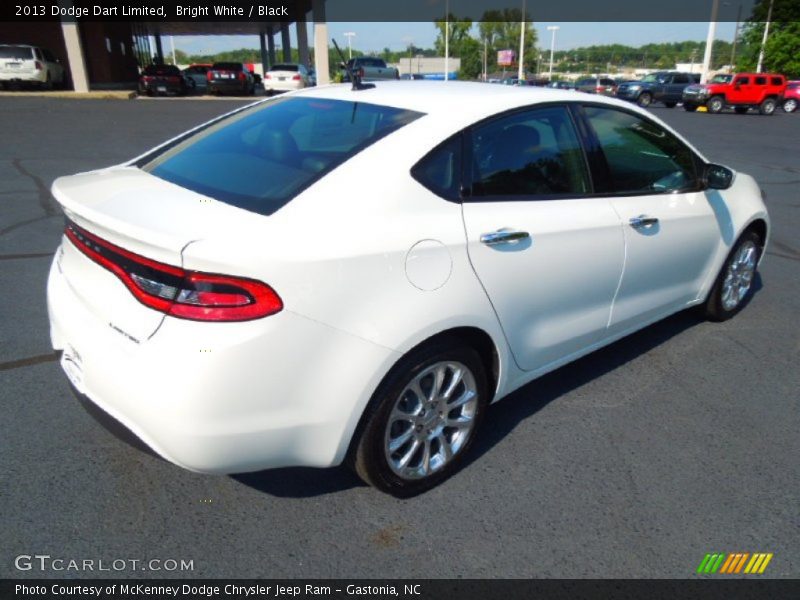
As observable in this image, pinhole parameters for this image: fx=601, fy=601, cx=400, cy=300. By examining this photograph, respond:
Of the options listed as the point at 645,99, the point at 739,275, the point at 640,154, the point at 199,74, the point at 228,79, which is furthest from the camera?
the point at 199,74

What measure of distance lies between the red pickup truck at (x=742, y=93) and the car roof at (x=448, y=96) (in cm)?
2998

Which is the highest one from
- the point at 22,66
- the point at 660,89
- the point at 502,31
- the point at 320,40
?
the point at 502,31

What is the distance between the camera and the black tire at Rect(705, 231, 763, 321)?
13.7 ft

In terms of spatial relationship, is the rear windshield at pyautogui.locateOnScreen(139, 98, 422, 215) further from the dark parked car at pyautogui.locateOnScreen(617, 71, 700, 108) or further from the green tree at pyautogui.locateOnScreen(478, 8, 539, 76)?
the green tree at pyautogui.locateOnScreen(478, 8, 539, 76)

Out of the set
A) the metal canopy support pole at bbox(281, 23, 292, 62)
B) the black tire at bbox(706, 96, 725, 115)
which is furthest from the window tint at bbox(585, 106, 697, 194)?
the metal canopy support pole at bbox(281, 23, 292, 62)

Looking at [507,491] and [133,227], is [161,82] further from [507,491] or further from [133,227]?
[507,491]

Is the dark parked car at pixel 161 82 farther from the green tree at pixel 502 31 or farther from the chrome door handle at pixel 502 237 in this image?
the green tree at pixel 502 31

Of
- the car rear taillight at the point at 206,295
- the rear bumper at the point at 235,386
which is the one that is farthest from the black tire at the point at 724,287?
the car rear taillight at the point at 206,295

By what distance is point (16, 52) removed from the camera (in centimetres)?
2506

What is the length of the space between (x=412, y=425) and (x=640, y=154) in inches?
83.4

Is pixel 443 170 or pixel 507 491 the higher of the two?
pixel 443 170

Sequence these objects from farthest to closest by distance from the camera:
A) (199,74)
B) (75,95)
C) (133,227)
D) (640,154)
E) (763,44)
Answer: (763,44), (199,74), (75,95), (640,154), (133,227)

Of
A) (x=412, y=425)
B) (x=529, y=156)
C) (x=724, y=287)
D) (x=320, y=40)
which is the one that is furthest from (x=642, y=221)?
(x=320, y=40)

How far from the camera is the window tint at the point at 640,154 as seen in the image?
3.19 metres
